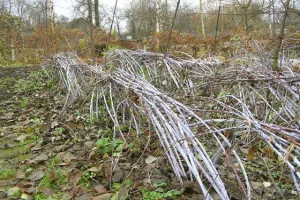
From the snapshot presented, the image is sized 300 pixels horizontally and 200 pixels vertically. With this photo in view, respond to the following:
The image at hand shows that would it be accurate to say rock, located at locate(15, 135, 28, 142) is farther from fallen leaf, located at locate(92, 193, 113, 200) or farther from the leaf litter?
fallen leaf, located at locate(92, 193, 113, 200)

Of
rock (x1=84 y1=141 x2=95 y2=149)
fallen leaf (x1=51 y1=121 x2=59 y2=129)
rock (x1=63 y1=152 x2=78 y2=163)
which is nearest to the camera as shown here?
rock (x1=63 y1=152 x2=78 y2=163)

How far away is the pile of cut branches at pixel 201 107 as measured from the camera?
121 cm

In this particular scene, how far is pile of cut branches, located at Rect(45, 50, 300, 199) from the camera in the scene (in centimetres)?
121

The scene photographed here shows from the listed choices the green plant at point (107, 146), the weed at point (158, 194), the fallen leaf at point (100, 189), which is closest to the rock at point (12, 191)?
the fallen leaf at point (100, 189)

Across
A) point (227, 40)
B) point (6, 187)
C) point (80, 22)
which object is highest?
point (80, 22)

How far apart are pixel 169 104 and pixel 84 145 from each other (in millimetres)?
734

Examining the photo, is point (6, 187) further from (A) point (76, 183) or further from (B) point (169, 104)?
(B) point (169, 104)

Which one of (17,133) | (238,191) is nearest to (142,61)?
(17,133)

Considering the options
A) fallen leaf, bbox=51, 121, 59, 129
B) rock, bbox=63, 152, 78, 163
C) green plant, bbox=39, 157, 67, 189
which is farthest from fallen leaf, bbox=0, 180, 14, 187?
fallen leaf, bbox=51, 121, 59, 129

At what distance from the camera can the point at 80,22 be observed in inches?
694

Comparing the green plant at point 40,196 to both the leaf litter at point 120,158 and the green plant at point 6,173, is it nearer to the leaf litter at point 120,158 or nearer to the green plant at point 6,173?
the leaf litter at point 120,158

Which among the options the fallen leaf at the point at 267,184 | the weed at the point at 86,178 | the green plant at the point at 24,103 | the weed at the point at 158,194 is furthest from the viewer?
the green plant at the point at 24,103

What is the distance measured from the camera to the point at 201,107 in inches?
84.2

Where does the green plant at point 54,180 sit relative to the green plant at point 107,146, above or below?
below
